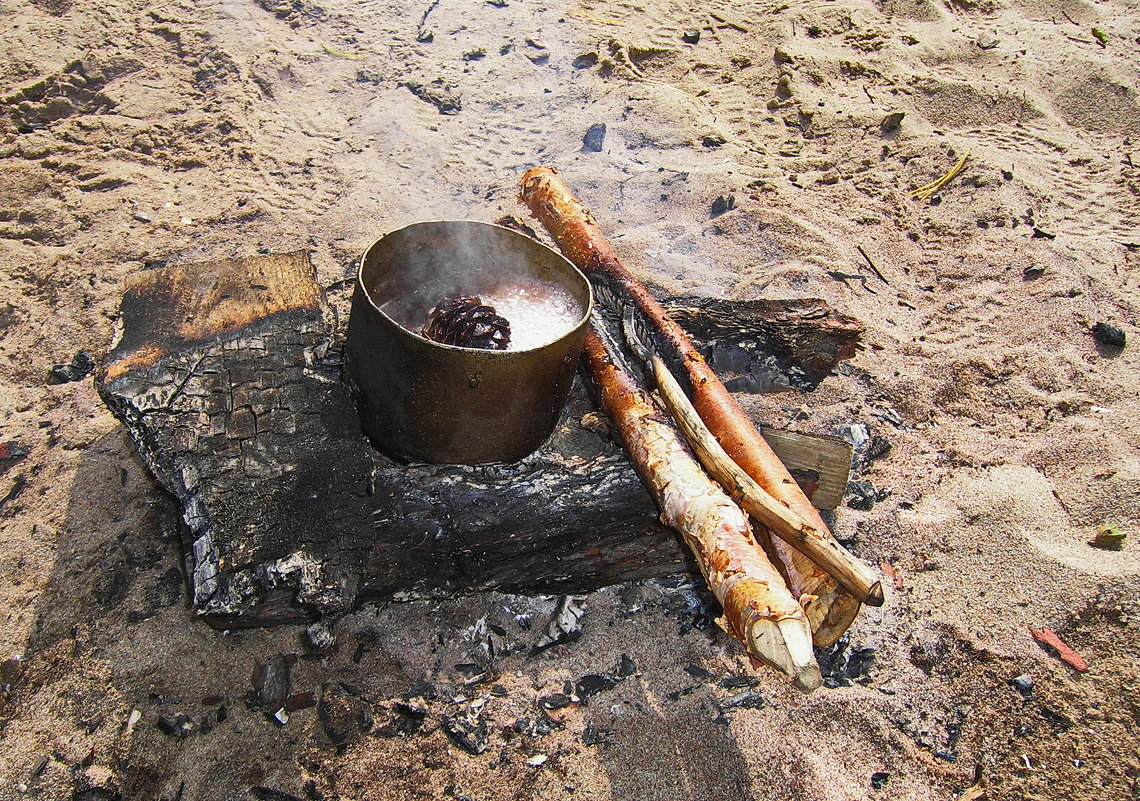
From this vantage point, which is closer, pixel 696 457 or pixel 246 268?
pixel 696 457

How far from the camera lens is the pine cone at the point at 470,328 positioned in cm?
231

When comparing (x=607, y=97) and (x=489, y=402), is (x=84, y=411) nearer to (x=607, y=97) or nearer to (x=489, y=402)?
(x=489, y=402)

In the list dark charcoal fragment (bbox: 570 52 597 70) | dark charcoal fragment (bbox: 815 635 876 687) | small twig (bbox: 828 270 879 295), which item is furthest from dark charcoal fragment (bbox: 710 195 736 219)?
dark charcoal fragment (bbox: 815 635 876 687)

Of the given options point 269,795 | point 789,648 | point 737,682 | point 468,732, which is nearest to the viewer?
point 789,648

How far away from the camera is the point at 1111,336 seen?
3.79 metres

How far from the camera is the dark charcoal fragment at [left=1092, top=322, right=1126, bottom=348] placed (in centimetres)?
379

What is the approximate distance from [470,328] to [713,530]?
3.34 feet

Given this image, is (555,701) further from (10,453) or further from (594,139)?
(594,139)

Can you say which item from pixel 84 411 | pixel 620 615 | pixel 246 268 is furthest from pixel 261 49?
pixel 620 615

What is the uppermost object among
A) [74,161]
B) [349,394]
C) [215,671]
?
[349,394]

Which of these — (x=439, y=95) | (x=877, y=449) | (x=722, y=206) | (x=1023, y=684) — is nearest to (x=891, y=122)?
(x=722, y=206)

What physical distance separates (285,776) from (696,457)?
66.4 inches

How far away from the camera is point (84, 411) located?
10.2 feet

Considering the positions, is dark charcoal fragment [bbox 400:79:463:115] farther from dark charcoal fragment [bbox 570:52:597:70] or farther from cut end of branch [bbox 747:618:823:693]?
cut end of branch [bbox 747:618:823:693]
